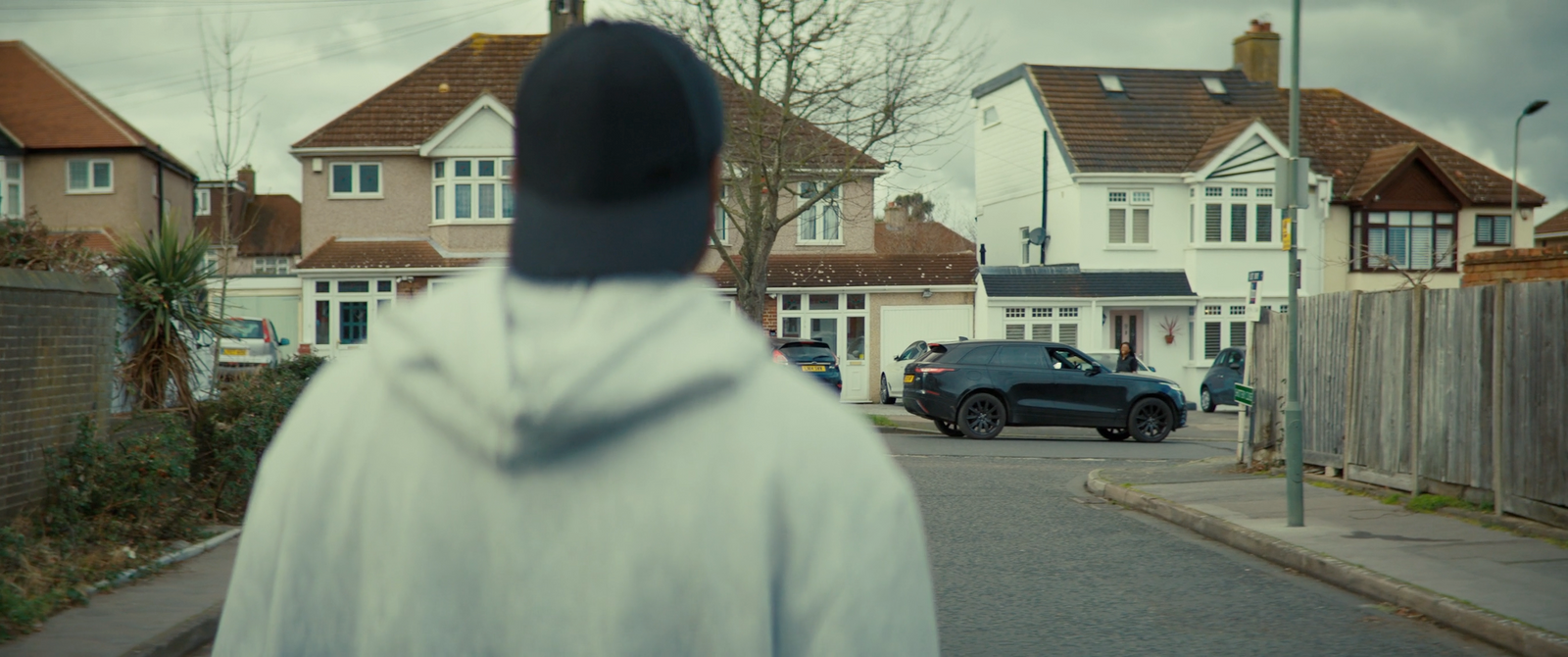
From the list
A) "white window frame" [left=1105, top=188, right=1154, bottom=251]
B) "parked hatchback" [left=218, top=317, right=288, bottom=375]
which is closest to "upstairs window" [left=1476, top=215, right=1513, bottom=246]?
"white window frame" [left=1105, top=188, right=1154, bottom=251]

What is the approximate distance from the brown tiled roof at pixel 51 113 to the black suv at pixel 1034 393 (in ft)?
102

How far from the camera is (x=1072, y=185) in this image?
34.2 meters

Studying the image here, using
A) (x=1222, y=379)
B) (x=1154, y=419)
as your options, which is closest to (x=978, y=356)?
(x=1154, y=419)

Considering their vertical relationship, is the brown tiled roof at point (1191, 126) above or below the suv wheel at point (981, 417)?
above

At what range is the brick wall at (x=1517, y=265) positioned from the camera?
36.7 feet

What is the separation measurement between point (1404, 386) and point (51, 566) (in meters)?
10.3

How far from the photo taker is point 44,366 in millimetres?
7820

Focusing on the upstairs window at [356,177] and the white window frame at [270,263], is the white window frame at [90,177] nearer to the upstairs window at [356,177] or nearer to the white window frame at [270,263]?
the upstairs window at [356,177]

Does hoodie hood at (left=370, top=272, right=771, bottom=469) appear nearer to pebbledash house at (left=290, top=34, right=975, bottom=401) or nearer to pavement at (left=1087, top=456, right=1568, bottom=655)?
pavement at (left=1087, top=456, right=1568, bottom=655)

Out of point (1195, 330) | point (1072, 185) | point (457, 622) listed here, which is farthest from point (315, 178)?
point (457, 622)

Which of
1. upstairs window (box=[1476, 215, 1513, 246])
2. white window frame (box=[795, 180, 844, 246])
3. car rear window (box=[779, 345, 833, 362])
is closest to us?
car rear window (box=[779, 345, 833, 362])

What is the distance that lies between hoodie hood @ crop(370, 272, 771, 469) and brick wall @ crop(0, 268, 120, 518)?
734cm

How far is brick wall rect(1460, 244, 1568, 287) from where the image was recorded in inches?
440

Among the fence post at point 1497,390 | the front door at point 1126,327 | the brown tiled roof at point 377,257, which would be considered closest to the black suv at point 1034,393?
the fence post at point 1497,390
